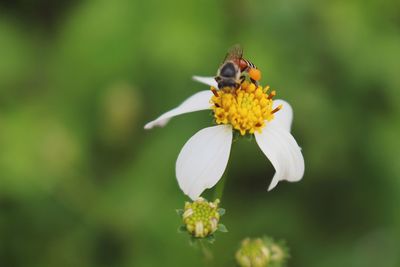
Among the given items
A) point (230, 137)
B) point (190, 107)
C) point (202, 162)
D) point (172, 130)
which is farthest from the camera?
point (172, 130)

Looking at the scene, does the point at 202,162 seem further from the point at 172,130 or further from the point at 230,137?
the point at 172,130

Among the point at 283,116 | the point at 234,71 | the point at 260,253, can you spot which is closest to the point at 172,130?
the point at 283,116

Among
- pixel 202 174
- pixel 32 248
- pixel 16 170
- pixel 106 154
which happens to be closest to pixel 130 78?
pixel 106 154

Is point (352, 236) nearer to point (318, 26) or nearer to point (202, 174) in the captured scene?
point (318, 26)

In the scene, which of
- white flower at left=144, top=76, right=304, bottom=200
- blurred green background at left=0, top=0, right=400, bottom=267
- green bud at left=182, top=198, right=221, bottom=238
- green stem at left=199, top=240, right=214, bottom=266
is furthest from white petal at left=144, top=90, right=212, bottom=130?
blurred green background at left=0, top=0, right=400, bottom=267

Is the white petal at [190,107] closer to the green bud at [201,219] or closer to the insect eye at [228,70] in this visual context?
the insect eye at [228,70]

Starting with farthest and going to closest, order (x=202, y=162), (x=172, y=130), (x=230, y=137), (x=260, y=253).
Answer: (x=172, y=130), (x=260, y=253), (x=230, y=137), (x=202, y=162)
